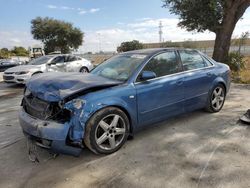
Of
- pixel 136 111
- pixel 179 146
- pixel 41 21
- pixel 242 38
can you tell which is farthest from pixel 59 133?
pixel 41 21

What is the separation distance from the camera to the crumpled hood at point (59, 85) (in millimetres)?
3594

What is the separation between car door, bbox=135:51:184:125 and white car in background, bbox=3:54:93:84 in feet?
25.1

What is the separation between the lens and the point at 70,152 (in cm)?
354

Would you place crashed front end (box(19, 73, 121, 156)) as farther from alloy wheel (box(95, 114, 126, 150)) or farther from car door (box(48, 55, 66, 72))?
car door (box(48, 55, 66, 72))

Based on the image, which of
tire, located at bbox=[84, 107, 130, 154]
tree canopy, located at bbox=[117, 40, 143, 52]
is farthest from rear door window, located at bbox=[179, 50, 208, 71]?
tree canopy, located at bbox=[117, 40, 143, 52]

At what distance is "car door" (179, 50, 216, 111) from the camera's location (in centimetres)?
498

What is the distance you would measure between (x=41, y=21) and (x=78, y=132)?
125ft

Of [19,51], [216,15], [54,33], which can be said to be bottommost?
[19,51]

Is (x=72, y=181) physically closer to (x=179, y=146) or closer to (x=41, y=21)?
(x=179, y=146)

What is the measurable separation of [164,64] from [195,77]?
76 cm

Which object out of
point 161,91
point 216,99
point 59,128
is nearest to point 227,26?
point 216,99

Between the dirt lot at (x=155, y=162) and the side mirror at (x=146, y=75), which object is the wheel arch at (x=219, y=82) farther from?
the side mirror at (x=146, y=75)

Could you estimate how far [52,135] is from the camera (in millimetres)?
3457

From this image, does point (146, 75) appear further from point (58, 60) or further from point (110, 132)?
point (58, 60)
